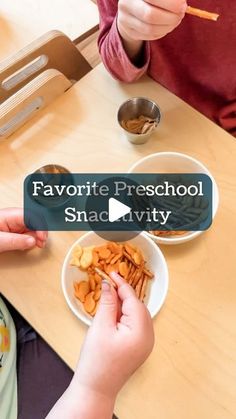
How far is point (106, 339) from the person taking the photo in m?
0.55

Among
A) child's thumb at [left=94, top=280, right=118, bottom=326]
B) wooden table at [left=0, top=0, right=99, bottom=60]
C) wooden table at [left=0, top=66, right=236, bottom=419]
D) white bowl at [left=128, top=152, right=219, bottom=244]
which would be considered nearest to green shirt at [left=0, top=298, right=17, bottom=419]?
wooden table at [left=0, top=66, right=236, bottom=419]

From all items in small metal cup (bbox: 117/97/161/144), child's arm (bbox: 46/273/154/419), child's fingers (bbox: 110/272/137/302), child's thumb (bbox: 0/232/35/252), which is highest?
child's thumb (bbox: 0/232/35/252)

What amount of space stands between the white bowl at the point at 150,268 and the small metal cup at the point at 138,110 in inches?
7.3

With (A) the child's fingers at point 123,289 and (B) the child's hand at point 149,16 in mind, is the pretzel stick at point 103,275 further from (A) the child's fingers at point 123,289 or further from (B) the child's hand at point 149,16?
(B) the child's hand at point 149,16

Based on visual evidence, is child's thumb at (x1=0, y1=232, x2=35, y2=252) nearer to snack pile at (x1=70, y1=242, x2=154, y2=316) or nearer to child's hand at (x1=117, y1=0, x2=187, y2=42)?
snack pile at (x1=70, y1=242, x2=154, y2=316)

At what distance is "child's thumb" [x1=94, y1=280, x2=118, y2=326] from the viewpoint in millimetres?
559

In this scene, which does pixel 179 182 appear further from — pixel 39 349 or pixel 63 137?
pixel 39 349

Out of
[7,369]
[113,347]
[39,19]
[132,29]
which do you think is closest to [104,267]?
[113,347]

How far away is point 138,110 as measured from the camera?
28.7 inches

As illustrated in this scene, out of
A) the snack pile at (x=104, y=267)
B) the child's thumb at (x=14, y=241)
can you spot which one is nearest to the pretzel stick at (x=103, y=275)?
the snack pile at (x=104, y=267)

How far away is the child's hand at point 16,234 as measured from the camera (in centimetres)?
62

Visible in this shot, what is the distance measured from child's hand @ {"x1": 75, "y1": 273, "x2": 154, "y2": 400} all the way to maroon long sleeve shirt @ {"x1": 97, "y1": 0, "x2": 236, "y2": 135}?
1.36ft

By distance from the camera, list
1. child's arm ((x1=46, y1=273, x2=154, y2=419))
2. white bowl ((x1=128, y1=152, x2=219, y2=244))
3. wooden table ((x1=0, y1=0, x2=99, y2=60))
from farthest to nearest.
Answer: wooden table ((x1=0, y1=0, x2=99, y2=60)), white bowl ((x1=128, y1=152, x2=219, y2=244)), child's arm ((x1=46, y1=273, x2=154, y2=419))

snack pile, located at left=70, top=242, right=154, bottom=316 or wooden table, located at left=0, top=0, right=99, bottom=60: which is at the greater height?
wooden table, located at left=0, top=0, right=99, bottom=60
